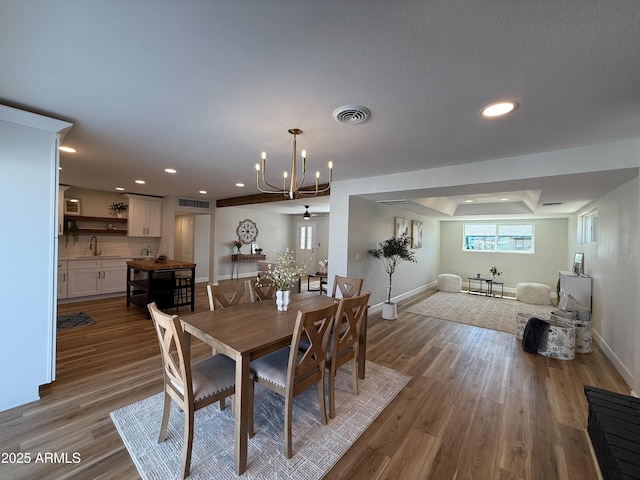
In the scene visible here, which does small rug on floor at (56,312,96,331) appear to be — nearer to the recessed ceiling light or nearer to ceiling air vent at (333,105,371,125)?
ceiling air vent at (333,105,371,125)

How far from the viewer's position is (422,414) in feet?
7.10

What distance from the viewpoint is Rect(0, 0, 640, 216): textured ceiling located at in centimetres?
110

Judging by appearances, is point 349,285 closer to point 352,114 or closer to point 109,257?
point 352,114

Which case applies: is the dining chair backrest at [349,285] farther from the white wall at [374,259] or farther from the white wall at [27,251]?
the white wall at [27,251]

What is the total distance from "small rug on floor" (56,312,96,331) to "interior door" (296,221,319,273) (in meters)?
6.19

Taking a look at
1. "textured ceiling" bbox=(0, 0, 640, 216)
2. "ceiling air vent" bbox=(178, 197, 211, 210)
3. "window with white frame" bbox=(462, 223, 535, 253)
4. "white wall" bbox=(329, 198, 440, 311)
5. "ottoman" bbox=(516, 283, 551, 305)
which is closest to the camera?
"textured ceiling" bbox=(0, 0, 640, 216)

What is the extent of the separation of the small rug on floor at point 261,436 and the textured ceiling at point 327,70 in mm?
2387

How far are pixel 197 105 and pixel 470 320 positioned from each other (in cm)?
530

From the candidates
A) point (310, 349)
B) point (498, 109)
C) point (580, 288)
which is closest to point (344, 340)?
point (310, 349)

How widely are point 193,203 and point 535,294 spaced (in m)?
8.85

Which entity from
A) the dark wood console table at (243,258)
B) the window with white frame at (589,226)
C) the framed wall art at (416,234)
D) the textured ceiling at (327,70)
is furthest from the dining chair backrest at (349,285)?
the dark wood console table at (243,258)

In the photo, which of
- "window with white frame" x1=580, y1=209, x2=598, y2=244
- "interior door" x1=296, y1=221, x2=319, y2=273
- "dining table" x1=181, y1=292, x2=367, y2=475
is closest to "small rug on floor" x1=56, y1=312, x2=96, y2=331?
"dining table" x1=181, y1=292, x2=367, y2=475

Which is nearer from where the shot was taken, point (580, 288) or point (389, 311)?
point (580, 288)

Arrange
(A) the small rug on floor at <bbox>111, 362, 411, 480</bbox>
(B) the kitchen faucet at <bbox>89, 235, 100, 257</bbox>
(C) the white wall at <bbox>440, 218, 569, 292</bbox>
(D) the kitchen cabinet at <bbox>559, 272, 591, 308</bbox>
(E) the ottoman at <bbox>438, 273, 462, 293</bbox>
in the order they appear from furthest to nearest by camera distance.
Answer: (E) the ottoman at <bbox>438, 273, 462, 293</bbox>, (C) the white wall at <bbox>440, 218, 569, 292</bbox>, (B) the kitchen faucet at <bbox>89, 235, 100, 257</bbox>, (D) the kitchen cabinet at <bbox>559, 272, 591, 308</bbox>, (A) the small rug on floor at <bbox>111, 362, 411, 480</bbox>
